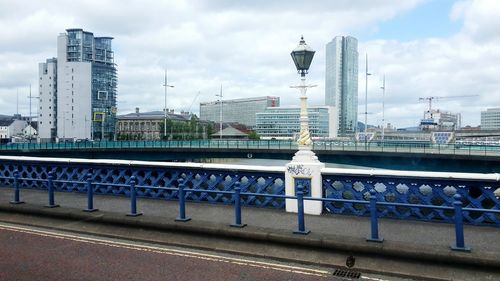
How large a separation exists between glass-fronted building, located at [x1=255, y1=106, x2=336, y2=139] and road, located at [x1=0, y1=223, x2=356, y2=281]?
458 feet

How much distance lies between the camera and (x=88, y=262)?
7.81 metres

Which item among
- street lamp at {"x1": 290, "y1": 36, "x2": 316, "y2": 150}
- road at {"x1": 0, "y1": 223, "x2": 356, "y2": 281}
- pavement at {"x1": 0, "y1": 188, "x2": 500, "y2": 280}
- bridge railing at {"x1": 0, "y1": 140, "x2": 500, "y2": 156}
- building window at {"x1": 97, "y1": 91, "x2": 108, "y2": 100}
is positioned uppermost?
building window at {"x1": 97, "y1": 91, "x2": 108, "y2": 100}

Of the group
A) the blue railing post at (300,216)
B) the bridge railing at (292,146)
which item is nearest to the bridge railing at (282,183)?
the blue railing post at (300,216)

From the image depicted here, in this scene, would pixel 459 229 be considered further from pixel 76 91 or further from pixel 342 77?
pixel 76 91

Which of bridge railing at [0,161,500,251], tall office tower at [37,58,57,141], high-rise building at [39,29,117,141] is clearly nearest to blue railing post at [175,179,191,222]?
bridge railing at [0,161,500,251]

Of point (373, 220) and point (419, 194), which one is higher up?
point (419, 194)

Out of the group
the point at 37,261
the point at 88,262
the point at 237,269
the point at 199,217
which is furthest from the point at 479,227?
the point at 37,261

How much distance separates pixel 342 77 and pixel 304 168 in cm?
13693

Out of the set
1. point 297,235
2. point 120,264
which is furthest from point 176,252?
point 297,235

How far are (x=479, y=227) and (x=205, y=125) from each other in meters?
157

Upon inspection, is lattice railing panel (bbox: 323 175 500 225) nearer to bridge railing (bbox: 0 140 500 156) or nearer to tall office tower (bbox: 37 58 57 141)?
bridge railing (bbox: 0 140 500 156)

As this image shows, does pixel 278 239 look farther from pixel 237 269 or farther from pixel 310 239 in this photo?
pixel 237 269

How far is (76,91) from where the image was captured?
142 m

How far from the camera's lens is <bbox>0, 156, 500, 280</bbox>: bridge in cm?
760
